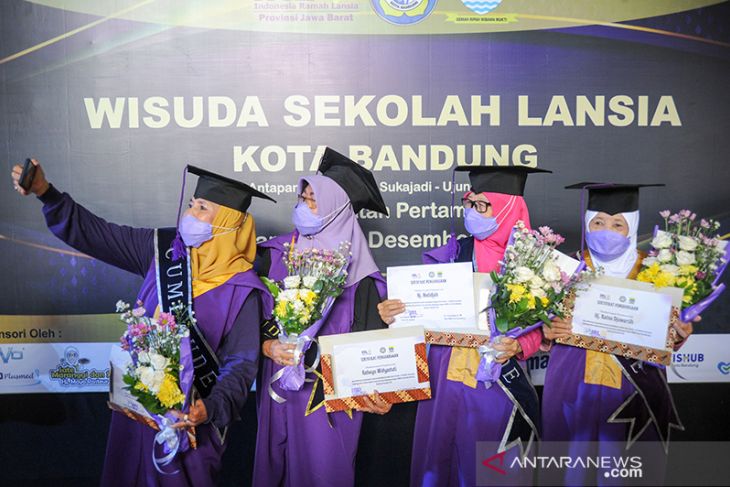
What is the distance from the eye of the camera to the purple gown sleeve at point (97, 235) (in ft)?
11.3

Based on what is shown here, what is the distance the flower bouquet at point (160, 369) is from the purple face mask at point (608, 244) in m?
2.25

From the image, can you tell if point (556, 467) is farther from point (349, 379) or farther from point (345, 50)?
point (345, 50)

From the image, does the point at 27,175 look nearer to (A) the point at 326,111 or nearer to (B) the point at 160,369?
(B) the point at 160,369

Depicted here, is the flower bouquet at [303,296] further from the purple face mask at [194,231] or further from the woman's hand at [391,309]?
the purple face mask at [194,231]

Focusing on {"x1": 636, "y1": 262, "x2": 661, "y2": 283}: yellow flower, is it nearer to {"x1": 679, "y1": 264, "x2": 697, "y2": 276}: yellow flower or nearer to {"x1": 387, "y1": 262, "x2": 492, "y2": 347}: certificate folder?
{"x1": 679, "y1": 264, "x2": 697, "y2": 276}: yellow flower

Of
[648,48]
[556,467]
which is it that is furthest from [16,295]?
[648,48]

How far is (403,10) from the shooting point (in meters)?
4.54

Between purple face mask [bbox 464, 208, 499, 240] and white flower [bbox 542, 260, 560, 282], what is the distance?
481 mm

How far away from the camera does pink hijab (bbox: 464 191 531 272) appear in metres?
3.61

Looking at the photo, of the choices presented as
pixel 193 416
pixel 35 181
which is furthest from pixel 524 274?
pixel 35 181

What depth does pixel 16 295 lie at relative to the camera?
15.3 ft

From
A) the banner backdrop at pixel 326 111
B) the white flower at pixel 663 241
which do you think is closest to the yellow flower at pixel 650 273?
the white flower at pixel 663 241

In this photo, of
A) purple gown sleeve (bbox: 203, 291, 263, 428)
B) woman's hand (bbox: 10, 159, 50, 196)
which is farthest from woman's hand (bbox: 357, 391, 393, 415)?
woman's hand (bbox: 10, 159, 50, 196)

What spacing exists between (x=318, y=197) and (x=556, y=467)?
2.05m
